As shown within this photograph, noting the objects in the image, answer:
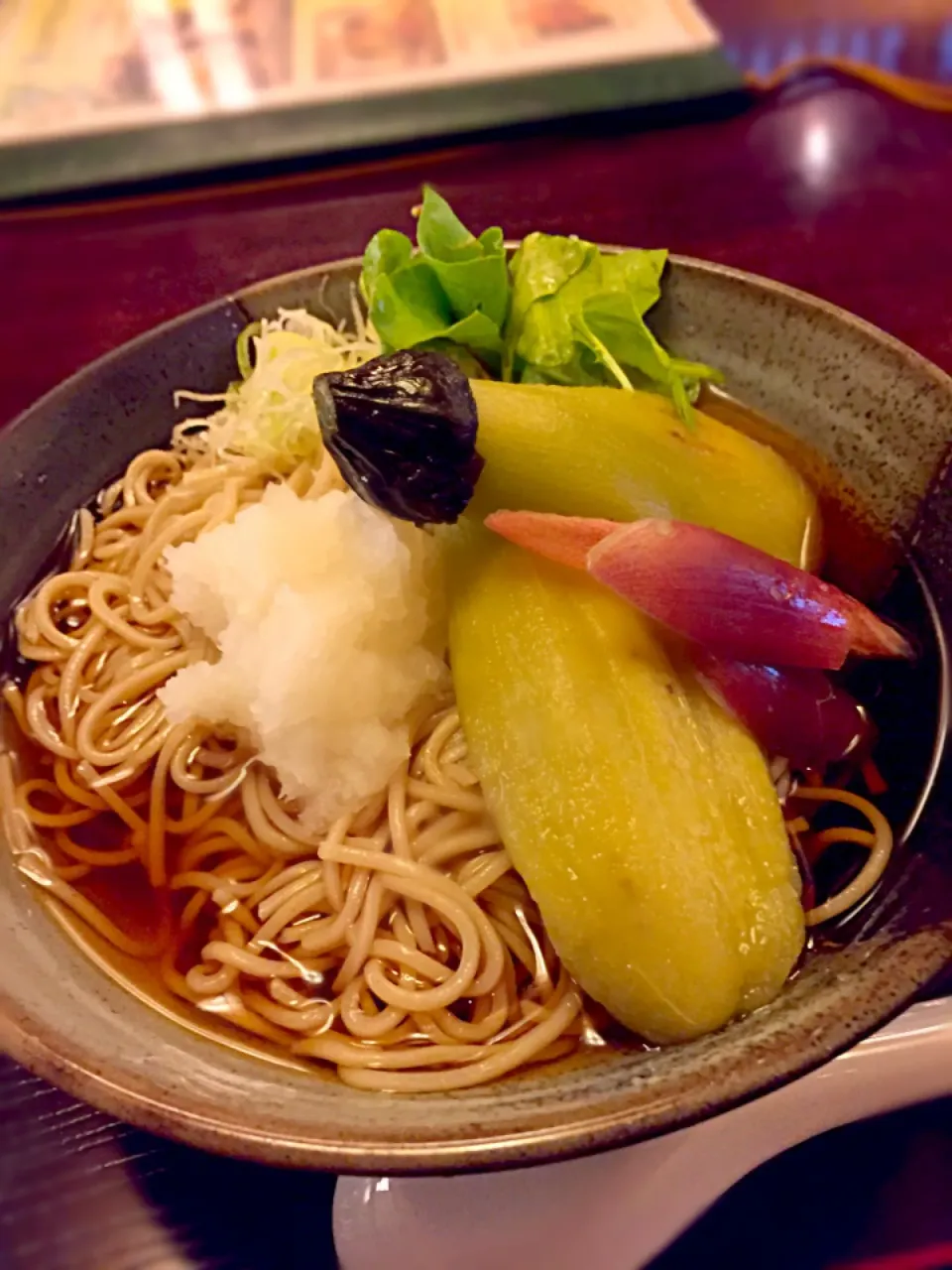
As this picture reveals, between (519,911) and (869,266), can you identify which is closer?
(519,911)

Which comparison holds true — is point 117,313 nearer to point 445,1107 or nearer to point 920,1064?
point 445,1107

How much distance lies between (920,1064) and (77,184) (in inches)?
122

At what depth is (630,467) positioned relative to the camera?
1.55 m

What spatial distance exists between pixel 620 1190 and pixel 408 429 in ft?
3.19

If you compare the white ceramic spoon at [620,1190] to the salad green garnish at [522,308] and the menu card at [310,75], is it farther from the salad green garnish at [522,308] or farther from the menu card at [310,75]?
the menu card at [310,75]

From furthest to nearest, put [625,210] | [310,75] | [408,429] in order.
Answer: [310,75]
[625,210]
[408,429]

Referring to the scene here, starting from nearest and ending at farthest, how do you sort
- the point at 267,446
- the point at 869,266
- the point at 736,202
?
the point at 267,446, the point at 869,266, the point at 736,202

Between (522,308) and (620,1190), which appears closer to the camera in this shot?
(620,1190)

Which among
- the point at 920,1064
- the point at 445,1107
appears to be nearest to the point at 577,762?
the point at 445,1107

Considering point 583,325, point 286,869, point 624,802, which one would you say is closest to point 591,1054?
point 624,802

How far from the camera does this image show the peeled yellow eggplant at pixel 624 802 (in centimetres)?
120

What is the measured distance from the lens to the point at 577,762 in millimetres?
1285

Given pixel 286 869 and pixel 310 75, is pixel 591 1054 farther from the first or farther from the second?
pixel 310 75

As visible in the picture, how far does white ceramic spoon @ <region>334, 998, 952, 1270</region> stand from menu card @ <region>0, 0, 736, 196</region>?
9.20 feet
